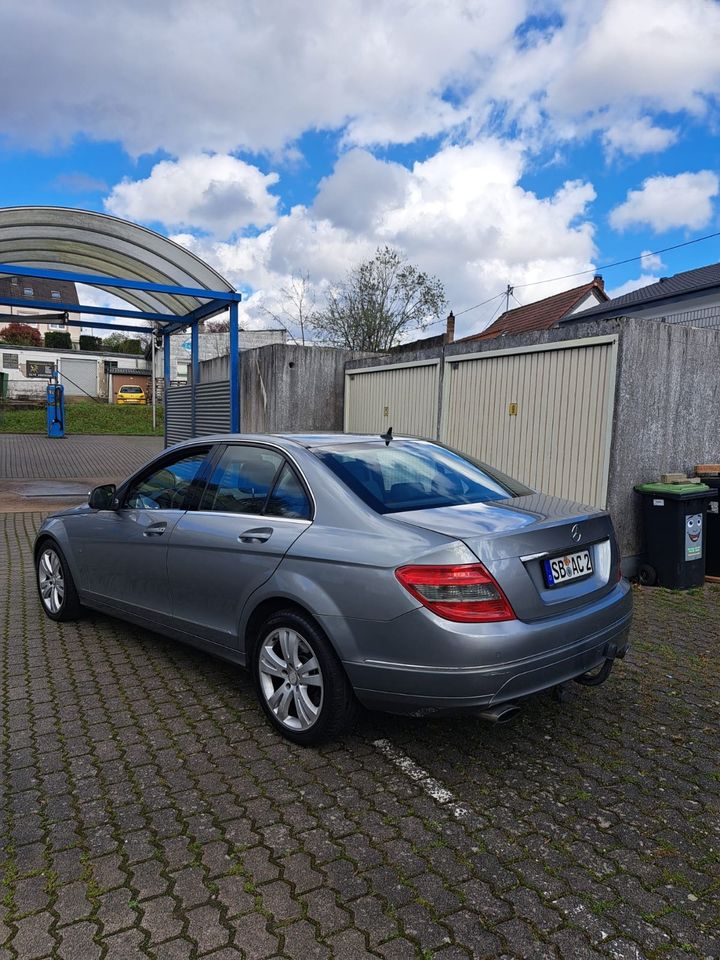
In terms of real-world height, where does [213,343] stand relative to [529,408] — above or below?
above

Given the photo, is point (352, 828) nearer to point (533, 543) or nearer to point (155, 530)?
point (533, 543)

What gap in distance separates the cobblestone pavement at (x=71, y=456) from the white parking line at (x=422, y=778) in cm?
1255

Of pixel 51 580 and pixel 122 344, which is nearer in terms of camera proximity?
pixel 51 580

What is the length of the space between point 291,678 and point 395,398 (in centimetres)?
670

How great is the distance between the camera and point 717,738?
137 inches

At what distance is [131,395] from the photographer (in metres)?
44.0

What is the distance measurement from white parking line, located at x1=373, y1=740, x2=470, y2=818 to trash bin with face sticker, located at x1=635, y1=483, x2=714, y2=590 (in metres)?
4.17

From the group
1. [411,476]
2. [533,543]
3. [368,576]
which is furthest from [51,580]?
[533,543]

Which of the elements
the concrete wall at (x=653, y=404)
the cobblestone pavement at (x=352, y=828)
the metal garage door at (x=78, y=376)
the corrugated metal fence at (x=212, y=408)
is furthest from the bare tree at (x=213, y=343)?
the cobblestone pavement at (x=352, y=828)

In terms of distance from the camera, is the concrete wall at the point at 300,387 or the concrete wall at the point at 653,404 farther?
the concrete wall at the point at 300,387

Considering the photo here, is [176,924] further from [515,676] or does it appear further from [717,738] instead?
[717,738]

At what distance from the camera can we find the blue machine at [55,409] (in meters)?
22.7

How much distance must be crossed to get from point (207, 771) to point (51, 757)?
30.0 inches

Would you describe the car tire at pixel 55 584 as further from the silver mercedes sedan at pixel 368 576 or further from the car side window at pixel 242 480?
the car side window at pixel 242 480
